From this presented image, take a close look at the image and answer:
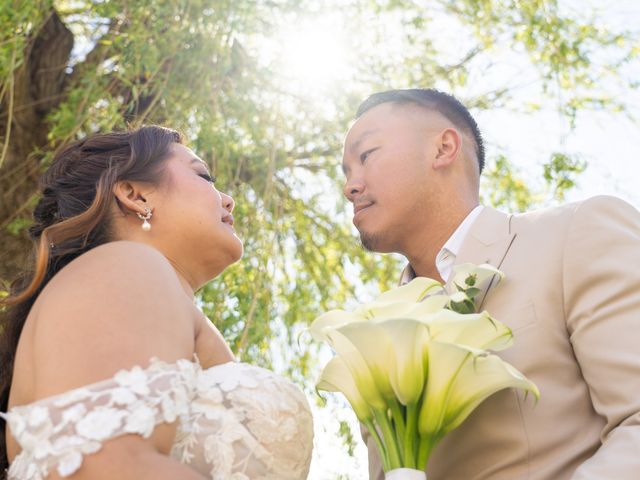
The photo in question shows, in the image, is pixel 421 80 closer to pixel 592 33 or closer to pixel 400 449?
pixel 592 33

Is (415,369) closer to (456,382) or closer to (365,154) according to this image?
(456,382)

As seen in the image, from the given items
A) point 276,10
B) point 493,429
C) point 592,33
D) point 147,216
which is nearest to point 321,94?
point 276,10

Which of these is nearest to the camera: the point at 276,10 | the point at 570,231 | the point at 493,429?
the point at 493,429

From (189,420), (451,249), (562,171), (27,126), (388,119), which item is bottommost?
(27,126)

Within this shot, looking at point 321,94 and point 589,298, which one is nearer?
point 589,298

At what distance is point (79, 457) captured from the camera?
5.93 ft

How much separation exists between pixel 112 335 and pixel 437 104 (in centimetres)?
178

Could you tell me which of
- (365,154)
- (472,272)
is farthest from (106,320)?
(365,154)

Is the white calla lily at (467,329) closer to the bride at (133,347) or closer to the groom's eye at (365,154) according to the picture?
the bride at (133,347)

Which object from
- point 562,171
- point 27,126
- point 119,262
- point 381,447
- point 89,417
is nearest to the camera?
point 89,417

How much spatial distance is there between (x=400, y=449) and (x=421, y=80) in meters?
3.70

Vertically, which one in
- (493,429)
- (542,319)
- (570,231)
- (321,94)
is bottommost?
(321,94)

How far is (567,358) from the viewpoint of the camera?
2.28 m

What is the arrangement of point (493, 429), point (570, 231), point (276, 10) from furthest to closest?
point (276, 10) < point (570, 231) < point (493, 429)
